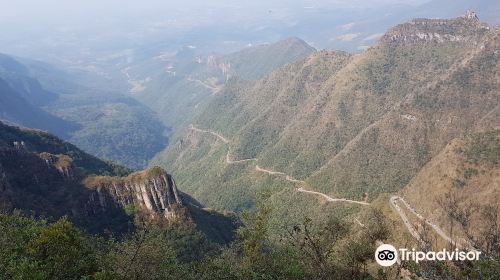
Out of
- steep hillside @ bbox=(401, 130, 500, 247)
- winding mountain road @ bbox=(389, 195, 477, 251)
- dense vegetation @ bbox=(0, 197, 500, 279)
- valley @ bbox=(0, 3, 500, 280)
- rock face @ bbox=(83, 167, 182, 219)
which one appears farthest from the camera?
rock face @ bbox=(83, 167, 182, 219)

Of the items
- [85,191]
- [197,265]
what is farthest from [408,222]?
[85,191]

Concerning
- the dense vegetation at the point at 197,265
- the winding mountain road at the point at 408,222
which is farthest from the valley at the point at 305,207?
the winding mountain road at the point at 408,222

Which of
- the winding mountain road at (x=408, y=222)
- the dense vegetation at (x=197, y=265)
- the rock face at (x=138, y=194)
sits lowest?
the winding mountain road at (x=408, y=222)

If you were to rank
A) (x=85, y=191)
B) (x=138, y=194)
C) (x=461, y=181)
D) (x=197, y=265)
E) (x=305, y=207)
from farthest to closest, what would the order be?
(x=305, y=207), (x=461, y=181), (x=138, y=194), (x=85, y=191), (x=197, y=265)

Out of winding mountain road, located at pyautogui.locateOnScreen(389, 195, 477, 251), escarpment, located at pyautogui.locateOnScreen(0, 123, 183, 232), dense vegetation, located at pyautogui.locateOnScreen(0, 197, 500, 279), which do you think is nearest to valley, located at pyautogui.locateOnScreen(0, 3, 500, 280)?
dense vegetation, located at pyautogui.locateOnScreen(0, 197, 500, 279)

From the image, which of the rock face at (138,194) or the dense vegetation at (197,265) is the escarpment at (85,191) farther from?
the dense vegetation at (197,265)

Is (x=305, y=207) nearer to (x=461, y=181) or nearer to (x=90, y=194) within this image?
(x=461, y=181)

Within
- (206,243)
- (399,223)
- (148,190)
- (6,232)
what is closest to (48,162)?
(148,190)

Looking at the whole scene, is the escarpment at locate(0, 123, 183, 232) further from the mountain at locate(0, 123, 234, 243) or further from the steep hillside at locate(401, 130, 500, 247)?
the steep hillside at locate(401, 130, 500, 247)

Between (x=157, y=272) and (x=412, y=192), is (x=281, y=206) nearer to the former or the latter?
(x=412, y=192)
